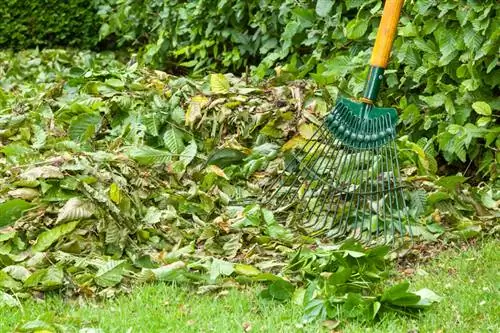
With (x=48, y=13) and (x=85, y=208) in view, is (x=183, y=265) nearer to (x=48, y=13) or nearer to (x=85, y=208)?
(x=85, y=208)

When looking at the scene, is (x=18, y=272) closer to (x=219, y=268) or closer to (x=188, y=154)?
(x=219, y=268)

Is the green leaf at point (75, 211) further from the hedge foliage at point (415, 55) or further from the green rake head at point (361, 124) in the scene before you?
the hedge foliage at point (415, 55)

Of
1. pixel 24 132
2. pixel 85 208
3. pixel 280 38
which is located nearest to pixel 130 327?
pixel 85 208

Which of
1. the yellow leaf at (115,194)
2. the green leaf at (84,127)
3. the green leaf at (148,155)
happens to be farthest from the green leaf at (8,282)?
the green leaf at (84,127)

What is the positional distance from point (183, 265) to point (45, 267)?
0.56 meters

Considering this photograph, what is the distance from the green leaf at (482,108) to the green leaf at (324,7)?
1331mm

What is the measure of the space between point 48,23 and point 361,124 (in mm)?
5922

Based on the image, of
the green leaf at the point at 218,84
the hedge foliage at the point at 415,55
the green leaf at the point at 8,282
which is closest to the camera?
the green leaf at the point at 8,282

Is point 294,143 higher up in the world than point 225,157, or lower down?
higher up

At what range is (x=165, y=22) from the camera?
25.0ft

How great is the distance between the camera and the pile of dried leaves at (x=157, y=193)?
356cm

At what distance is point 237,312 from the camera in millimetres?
3291

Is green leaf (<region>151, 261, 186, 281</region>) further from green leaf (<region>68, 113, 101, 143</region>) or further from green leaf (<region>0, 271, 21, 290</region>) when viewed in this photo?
green leaf (<region>68, 113, 101, 143</region>)

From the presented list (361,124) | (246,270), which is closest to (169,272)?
(246,270)
